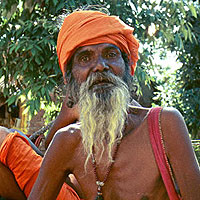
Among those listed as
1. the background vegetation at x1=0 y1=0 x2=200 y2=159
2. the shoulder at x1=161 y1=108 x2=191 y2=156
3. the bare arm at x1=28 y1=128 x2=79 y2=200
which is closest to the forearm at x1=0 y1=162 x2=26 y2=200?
the bare arm at x1=28 y1=128 x2=79 y2=200

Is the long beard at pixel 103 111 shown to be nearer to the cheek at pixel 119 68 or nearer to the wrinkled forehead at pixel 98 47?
the cheek at pixel 119 68

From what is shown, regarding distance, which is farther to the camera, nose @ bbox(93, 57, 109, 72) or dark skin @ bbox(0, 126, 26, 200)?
dark skin @ bbox(0, 126, 26, 200)

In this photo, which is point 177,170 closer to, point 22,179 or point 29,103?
point 22,179

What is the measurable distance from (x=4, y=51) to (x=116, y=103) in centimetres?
269

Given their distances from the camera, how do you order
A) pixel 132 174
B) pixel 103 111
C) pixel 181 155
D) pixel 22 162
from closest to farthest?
1. pixel 181 155
2. pixel 132 174
3. pixel 103 111
4. pixel 22 162

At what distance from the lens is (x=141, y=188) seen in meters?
1.74

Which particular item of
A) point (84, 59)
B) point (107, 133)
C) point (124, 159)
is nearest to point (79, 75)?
point (84, 59)

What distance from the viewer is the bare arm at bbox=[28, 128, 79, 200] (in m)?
1.89

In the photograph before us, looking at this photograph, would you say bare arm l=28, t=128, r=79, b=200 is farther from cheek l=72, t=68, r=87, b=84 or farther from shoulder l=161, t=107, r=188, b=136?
shoulder l=161, t=107, r=188, b=136

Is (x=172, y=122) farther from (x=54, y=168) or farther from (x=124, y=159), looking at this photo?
(x=54, y=168)

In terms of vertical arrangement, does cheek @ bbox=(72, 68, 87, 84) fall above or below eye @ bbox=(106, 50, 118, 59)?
below

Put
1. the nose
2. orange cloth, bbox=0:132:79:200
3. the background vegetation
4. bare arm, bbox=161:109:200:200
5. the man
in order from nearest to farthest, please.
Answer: bare arm, bbox=161:109:200:200 < the man < the nose < orange cloth, bbox=0:132:79:200 < the background vegetation

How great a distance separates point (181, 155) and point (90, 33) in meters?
0.73

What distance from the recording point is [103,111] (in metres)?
1.87
